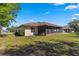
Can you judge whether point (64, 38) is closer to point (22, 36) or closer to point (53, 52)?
point (53, 52)

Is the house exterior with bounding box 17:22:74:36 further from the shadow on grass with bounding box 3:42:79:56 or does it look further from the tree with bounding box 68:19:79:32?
the shadow on grass with bounding box 3:42:79:56

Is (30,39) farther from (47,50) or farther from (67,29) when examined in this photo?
(67,29)

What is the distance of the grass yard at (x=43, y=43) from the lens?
11.5ft

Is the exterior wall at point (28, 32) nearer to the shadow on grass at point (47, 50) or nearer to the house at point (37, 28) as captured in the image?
the house at point (37, 28)

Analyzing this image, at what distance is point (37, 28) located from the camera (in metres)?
3.57

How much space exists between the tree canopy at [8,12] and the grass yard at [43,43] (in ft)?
0.66

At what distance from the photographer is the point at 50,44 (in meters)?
3.54

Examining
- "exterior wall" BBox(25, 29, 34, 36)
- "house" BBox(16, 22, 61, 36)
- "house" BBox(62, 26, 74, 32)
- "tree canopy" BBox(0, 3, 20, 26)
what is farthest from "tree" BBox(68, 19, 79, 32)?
"tree canopy" BBox(0, 3, 20, 26)

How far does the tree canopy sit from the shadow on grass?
394 mm

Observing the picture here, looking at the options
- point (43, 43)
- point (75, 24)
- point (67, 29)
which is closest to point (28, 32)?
point (43, 43)

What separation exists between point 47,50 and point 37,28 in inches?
12.8

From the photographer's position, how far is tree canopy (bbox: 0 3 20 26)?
3531mm

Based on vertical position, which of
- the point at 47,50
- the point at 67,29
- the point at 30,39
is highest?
the point at 67,29

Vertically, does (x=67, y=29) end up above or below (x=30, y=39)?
above
